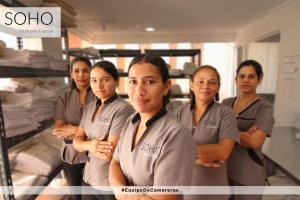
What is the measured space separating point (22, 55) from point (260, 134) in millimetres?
1429

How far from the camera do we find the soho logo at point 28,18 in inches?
55.4

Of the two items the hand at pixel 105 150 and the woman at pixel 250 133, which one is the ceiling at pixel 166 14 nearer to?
the woman at pixel 250 133

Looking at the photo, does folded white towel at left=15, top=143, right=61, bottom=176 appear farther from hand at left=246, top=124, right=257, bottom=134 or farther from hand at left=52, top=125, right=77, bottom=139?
hand at left=246, top=124, right=257, bottom=134

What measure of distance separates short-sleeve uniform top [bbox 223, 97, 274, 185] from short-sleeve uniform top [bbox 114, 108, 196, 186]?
26.7 inches

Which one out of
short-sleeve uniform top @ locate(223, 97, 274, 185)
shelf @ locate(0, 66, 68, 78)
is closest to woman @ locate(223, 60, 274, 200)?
short-sleeve uniform top @ locate(223, 97, 274, 185)

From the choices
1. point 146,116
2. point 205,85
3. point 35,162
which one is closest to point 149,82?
point 146,116

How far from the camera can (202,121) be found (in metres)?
1.13

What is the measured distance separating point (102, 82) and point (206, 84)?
56cm

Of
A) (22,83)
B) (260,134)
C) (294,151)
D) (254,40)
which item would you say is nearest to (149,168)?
(260,134)

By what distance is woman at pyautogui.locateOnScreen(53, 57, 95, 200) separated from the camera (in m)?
1.45

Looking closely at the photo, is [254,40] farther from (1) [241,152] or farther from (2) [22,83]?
(2) [22,83]

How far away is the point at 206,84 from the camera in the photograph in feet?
3.71

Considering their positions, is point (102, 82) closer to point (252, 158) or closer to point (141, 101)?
point (141, 101)

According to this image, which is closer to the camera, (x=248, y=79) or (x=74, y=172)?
(x=248, y=79)
